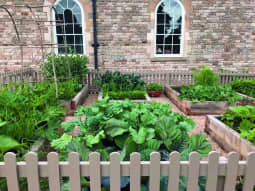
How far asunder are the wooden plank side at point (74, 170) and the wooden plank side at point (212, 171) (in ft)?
3.33

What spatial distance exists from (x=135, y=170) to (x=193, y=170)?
45cm

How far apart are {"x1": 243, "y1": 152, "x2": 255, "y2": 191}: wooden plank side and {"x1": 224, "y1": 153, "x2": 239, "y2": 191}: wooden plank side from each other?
0.10 meters

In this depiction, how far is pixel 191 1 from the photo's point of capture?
9.35m

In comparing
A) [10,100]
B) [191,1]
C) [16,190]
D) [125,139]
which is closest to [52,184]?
[16,190]

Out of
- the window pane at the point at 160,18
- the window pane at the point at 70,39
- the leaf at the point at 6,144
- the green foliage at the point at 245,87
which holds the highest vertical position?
the window pane at the point at 160,18

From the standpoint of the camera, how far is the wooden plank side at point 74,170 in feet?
4.58

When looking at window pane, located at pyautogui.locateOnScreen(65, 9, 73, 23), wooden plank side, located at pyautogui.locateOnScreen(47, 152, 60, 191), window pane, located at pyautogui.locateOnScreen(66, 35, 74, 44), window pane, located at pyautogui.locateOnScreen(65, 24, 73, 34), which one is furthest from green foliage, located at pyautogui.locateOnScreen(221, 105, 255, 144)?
window pane, located at pyautogui.locateOnScreen(65, 9, 73, 23)

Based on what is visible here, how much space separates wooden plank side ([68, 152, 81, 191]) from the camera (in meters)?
1.40

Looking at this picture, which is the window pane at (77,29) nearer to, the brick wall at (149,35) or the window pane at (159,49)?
the brick wall at (149,35)

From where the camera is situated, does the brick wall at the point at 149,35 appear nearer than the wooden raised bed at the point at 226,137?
No

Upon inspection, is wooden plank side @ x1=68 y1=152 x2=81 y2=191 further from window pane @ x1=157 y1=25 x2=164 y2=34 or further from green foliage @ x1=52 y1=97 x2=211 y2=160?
window pane @ x1=157 y1=25 x2=164 y2=34

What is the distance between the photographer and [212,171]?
1.49 metres

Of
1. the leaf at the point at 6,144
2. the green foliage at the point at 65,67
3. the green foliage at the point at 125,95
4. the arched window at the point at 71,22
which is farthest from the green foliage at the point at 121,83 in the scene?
the leaf at the point at 6,144

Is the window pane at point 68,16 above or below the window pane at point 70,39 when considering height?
above
